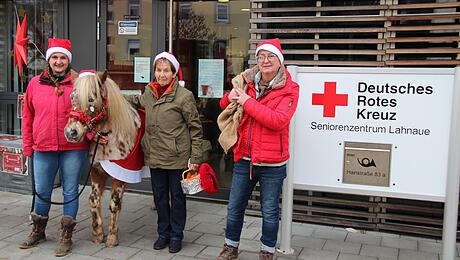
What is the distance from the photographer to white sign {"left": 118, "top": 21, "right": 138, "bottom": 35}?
6391mm

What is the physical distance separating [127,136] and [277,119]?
4.71 feet

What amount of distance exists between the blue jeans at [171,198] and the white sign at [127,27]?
263cm

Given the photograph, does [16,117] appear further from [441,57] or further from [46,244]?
[441,57]

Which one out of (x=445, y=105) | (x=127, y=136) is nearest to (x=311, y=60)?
(x=445, y=105)

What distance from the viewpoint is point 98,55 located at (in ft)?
21.5

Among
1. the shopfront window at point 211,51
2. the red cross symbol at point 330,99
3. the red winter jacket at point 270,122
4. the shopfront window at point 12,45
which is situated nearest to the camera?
the red winter jacket at point 270,122

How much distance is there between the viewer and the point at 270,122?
3.74 m

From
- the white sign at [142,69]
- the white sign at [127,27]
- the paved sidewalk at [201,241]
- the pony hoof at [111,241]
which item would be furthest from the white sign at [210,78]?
the pony hoof at [111,241]

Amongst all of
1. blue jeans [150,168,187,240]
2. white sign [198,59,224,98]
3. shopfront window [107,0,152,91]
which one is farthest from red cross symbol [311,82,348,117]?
shopfront window [107,0,152,91]

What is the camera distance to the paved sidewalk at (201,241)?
14.5 feet

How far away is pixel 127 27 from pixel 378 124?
3699 mm

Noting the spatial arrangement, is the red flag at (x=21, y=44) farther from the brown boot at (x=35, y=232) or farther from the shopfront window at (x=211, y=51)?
the brown boot at (x=35, y=232)

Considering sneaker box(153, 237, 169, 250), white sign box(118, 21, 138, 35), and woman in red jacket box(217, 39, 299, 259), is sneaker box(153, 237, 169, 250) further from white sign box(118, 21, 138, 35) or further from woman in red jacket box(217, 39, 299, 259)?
white sign box(118, 21, 138, 35)

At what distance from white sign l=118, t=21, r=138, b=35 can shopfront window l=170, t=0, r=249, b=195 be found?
575 millimetres
